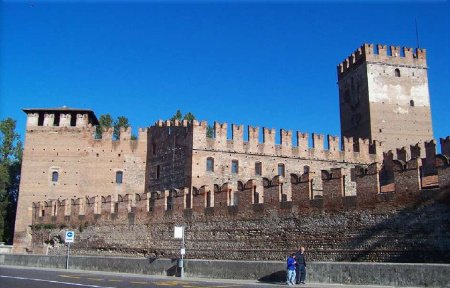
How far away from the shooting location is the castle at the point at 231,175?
18594 millimetres

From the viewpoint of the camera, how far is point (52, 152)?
35188 millimetres

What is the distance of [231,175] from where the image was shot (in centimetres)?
3083

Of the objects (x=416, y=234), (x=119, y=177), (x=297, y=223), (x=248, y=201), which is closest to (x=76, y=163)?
(x=119, y=177)

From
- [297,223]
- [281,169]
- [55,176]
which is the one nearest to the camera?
[297,223]

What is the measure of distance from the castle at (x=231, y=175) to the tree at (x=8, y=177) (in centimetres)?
651

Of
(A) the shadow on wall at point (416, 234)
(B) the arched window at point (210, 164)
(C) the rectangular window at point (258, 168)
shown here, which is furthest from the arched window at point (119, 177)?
(A) the shadow on wall at point (416, 234)

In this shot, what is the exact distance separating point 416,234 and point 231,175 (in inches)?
636

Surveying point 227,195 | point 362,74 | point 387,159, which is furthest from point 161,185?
point 362,74

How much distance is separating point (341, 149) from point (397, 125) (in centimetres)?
707

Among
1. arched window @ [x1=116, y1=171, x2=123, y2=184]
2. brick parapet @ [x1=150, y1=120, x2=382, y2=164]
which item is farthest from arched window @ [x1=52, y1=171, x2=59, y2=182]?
brick parapet @ [x1=150, y1=120, x2=382, y2=164]

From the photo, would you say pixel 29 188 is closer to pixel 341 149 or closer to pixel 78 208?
pixel 78 208

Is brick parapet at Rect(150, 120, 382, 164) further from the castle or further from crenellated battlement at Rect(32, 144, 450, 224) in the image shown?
crenellated battlement at Rect(32, 144, 450, 224)

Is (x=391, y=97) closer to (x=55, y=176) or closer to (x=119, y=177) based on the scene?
(x=119, y=177)

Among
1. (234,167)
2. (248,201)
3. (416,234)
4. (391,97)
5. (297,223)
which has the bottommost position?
(416,234)
